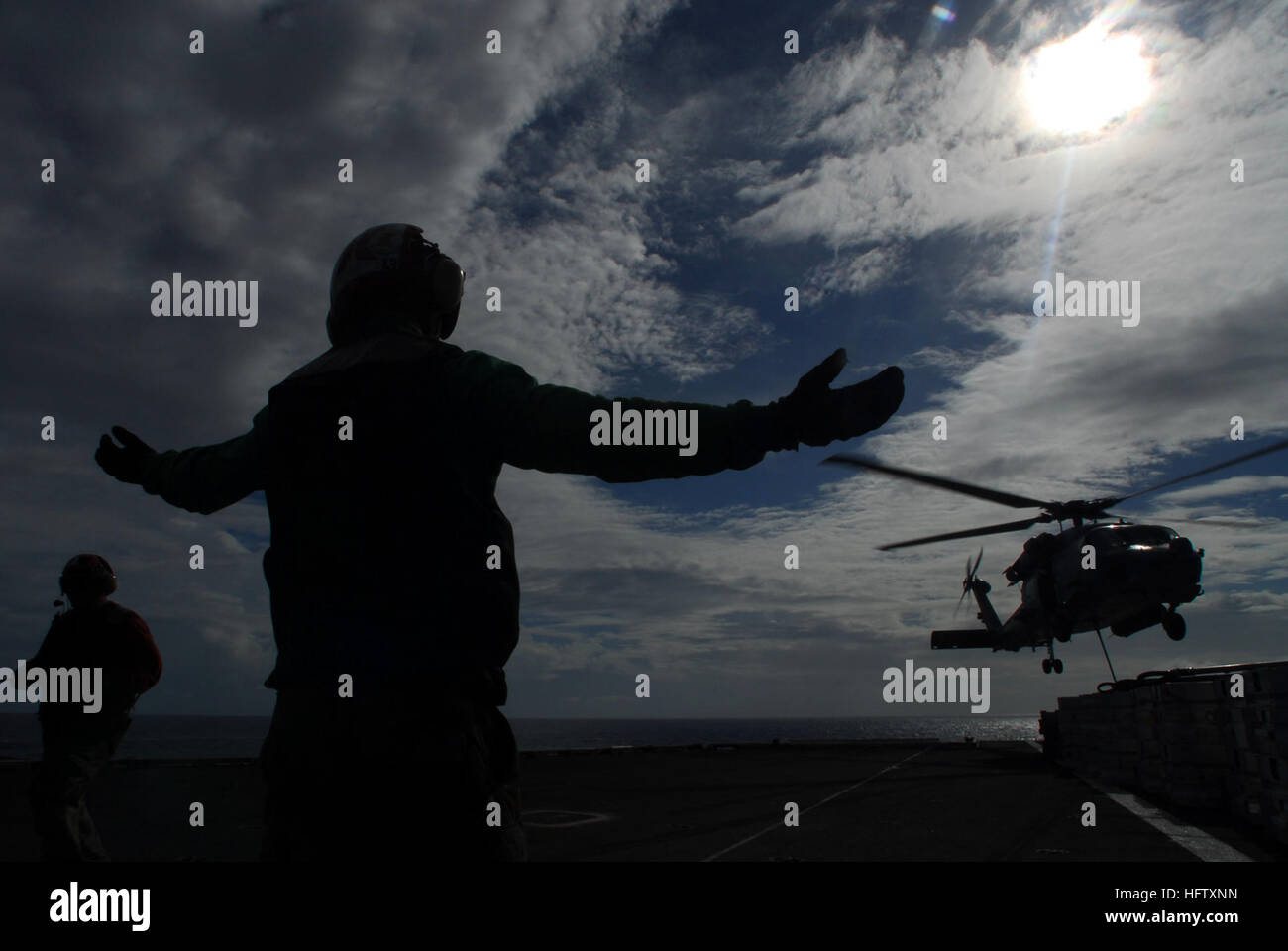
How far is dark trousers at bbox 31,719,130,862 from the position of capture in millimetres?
5410

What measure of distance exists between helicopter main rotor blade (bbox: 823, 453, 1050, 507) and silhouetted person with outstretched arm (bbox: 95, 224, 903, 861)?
5463 millimetres

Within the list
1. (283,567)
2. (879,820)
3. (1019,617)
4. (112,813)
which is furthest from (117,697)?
(1019,617)

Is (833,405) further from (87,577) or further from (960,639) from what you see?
(960,639)

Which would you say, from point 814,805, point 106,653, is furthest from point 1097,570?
point 106,653

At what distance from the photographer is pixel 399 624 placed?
2.04 m

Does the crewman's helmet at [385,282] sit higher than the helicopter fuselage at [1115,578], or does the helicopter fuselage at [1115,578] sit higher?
the crewman's helmet at [385,282]

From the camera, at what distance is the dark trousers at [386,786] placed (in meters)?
1.89

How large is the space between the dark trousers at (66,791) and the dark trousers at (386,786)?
15.5 feet

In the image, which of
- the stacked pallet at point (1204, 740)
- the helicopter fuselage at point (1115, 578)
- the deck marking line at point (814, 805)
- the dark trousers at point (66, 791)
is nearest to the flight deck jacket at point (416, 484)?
the dark trousers at point (66, 791)

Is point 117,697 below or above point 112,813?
above

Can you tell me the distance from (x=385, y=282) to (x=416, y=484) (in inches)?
32.9

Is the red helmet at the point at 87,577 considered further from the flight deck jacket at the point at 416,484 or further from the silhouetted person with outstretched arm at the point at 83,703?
the flight deck jacket at the point at 416,484
